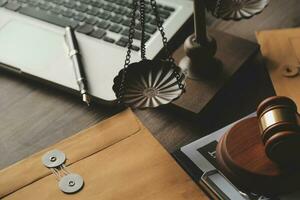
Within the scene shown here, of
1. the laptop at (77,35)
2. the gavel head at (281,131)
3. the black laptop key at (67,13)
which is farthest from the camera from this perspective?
the black laptop key at (67,13)

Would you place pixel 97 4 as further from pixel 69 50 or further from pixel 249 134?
pixel 249 134

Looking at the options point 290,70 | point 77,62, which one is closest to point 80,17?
point 77,62

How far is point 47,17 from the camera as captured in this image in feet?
3.38

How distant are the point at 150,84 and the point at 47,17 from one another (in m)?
0.36

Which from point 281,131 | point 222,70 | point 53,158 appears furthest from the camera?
point 222,70

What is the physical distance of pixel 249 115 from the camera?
84cm

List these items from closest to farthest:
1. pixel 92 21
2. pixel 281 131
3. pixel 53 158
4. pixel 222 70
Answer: pixel 281 131, pixel 53 158, pixel 222 70, pixel 92 21

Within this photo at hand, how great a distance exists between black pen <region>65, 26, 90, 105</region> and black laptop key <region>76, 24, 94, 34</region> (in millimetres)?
19

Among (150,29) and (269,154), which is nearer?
(269,154)

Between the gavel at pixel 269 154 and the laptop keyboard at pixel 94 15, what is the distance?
302mm

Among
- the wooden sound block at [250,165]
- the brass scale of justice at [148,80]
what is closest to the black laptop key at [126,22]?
the brass scale of justice at [148,80]

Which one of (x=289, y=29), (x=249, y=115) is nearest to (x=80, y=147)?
(x=249, y=115)

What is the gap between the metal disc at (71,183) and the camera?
0.75m

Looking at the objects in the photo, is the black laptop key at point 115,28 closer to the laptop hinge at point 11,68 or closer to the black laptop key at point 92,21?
the black laptop key at point 92,21
